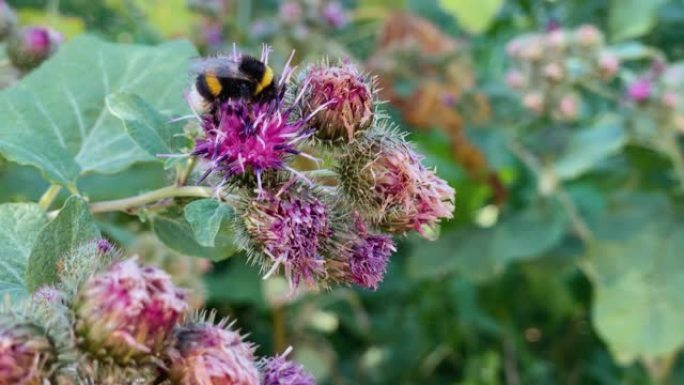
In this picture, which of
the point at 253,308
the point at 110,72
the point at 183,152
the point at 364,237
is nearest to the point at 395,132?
the point at 364,237

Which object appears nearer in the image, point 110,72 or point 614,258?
point 110,72

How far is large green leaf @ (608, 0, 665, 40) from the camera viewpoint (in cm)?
329

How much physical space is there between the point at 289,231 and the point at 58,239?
29cm

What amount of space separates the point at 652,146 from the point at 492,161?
1.91ft

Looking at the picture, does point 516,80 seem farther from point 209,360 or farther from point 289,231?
point 209,360

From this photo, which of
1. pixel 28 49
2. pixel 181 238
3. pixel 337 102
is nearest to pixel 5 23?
pixel 28 49

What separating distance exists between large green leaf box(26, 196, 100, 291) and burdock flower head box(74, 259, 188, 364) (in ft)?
0.68

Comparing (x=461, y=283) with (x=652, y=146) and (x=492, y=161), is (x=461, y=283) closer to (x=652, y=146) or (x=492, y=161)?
(x=492, y=161)

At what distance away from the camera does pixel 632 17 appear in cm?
336

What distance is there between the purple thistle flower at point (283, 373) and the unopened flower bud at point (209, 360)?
6 cm

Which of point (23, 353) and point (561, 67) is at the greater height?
point (23, 353)

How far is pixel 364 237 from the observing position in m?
1.26

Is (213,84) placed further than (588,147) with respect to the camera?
No

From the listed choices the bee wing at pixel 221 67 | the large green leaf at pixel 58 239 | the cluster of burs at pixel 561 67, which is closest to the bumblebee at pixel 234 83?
the bee wing at pixel 221 67
